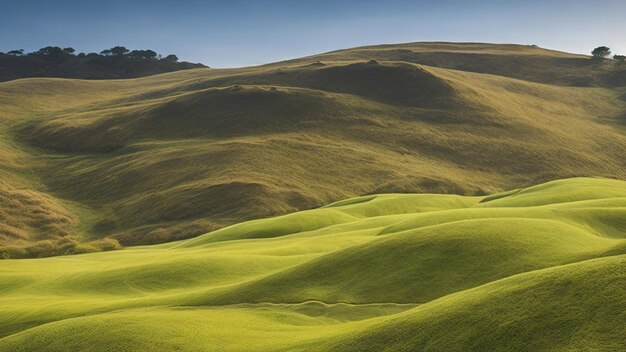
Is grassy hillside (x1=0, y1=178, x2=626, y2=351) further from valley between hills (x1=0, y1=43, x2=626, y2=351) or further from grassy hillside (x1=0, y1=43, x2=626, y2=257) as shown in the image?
grassy hillside (x1=0, y1=43, x2=626, y2=257)

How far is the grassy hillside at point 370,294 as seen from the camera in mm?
14047

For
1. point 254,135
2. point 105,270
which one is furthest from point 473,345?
point 254,135

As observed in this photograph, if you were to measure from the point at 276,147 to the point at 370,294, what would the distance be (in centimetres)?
9078

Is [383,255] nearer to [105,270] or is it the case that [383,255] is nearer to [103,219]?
[105,270]

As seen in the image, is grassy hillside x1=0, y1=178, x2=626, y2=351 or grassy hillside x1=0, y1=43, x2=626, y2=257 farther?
grassy hillside x1=0, y1=43, x2=626, y2=257

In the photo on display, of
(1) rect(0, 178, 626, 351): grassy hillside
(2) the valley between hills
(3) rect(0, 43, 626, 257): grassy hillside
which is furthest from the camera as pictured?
(3) rect(0, 43, 626, 257): grassy hillside

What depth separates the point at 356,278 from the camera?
25578mm

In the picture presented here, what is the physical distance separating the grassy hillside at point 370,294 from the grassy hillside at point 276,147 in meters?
39.6

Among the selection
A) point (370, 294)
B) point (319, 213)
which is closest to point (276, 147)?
point (319, 213)

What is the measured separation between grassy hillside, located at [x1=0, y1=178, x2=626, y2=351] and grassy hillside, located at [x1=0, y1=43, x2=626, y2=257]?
39573 mm

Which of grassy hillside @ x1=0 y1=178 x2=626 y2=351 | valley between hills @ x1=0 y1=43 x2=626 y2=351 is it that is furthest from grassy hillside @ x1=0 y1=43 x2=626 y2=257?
grassy hillside @ x1=0 y1=178 x2=626 y2=351

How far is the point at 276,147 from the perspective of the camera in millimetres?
113875

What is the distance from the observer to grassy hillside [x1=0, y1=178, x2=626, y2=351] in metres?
14.0

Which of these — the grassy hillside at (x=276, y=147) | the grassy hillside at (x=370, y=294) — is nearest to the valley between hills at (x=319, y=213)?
the grassy hillside at (x=370, y=294)
